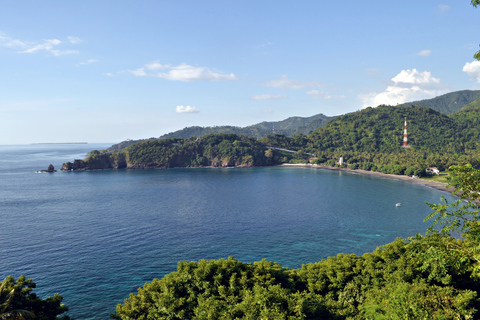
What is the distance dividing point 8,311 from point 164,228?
183ft

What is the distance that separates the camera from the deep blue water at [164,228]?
54312 millimetres

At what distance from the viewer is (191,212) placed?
99.2m

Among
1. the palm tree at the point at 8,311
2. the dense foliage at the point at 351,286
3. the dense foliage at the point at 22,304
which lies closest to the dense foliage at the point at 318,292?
the dense foliage at the point at 351,286

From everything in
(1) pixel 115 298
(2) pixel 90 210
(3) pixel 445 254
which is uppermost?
(3) pixel 445 254

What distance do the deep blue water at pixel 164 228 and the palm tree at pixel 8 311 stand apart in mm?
18155

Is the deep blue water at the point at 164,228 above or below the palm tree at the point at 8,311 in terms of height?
below

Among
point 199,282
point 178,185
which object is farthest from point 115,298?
point 178,185

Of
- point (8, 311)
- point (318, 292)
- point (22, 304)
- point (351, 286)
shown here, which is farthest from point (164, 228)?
point (351, 286)

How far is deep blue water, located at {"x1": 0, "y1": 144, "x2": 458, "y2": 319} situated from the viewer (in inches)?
2138

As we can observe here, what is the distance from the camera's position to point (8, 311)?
25.5 metres

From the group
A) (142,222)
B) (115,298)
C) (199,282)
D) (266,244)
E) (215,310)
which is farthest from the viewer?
(142,222)

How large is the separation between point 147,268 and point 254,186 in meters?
103

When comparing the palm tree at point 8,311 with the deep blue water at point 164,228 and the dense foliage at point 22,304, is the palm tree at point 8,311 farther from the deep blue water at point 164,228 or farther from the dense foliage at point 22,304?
the deep blue water at point 164,228

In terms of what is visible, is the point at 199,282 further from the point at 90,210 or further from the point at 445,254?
the point at 90,210
